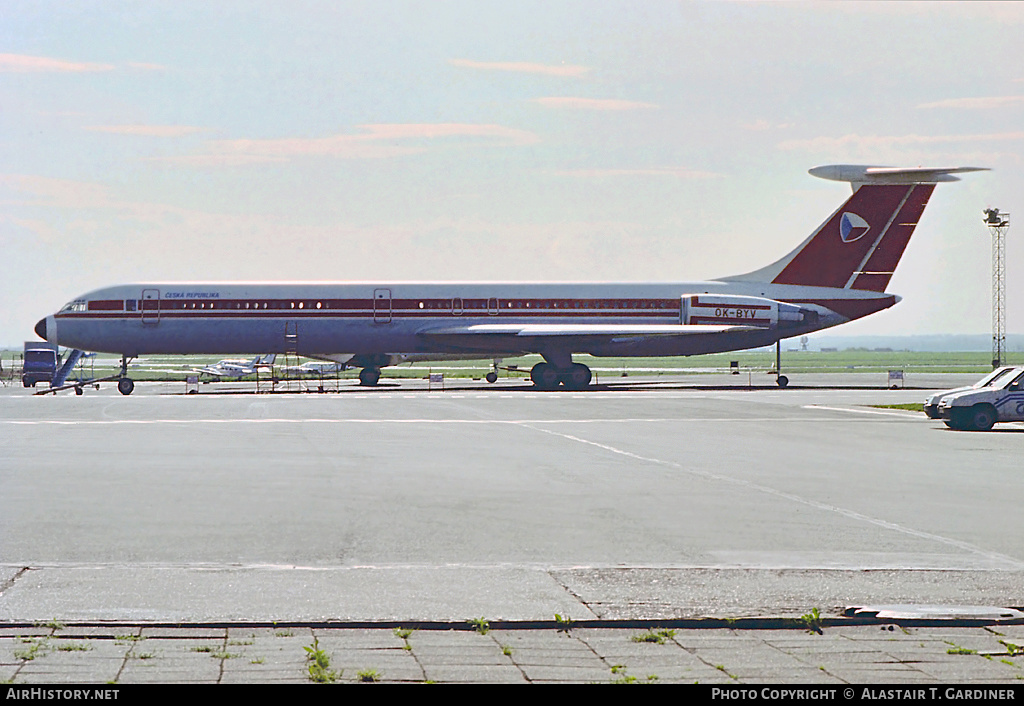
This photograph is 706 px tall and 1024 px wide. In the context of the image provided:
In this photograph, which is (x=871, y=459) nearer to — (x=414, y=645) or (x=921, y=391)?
(x=414, y=645)

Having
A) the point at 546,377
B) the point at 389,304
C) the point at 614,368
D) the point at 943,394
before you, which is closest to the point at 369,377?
the point at 389,304

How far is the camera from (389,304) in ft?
167

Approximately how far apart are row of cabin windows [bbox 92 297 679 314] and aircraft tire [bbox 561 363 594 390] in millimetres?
2657

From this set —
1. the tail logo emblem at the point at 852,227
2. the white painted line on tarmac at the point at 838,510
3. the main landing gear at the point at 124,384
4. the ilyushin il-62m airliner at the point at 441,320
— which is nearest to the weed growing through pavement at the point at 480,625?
the white painted line on tarmac at the point at 838,510

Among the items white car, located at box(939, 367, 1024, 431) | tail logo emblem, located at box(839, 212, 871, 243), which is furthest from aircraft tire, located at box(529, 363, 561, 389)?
white car, located at box(939, 367, 1024, 431)

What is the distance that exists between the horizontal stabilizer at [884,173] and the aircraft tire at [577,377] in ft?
48.1

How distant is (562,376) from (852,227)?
15.3m

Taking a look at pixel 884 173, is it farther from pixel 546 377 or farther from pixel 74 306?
pixel 74 306

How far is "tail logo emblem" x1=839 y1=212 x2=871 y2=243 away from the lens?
55.3 m

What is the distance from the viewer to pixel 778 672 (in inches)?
245

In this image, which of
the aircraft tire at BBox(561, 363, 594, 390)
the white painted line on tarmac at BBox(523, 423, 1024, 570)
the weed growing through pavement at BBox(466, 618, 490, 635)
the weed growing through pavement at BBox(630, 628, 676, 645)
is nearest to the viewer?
the weed growing through pavement at BBox(630, 628, 676, 645)

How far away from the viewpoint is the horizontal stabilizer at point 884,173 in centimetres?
5462

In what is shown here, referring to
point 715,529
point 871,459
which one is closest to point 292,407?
point 871,459

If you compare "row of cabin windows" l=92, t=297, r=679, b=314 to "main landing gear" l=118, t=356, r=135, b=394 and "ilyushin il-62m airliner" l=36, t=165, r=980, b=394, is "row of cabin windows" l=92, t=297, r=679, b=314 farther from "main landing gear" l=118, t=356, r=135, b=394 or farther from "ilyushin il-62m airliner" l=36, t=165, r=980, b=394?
"main landing gear" l=118, t=356, r=135, b=394
